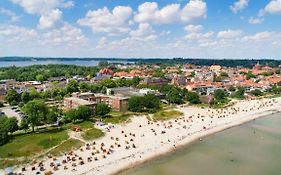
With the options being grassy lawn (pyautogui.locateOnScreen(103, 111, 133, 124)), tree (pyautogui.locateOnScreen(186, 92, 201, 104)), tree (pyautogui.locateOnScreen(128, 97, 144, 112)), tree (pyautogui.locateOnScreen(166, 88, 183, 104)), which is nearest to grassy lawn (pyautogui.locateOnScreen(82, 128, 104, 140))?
grassy lawn (pyautogui.locateOnScreen(103, 111, 133, 124))

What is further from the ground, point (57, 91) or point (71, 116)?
point (57, 91)

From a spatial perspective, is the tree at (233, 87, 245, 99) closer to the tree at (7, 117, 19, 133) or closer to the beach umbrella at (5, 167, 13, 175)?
the tree at (7, 117, 19, 133)

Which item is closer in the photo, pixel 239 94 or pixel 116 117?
pixel 116 117

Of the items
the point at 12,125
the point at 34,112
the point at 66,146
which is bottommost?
the point at 66,146

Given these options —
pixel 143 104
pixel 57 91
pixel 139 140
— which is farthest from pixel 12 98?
pixel 139 140

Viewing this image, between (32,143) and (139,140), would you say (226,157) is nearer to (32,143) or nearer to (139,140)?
(139,140)
